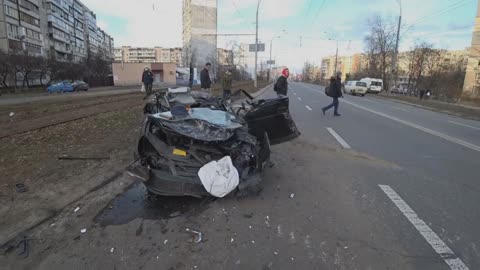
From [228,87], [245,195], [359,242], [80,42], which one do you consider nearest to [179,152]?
[245,195]

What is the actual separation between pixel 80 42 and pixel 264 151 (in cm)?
10296

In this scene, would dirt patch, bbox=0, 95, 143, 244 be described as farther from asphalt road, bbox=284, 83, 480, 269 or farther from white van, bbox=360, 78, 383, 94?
white van, bbox=360, 78, 383, 94

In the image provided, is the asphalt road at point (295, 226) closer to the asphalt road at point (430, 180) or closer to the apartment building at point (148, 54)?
the asphalt road at point (430, 180)

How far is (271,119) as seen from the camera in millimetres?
4691

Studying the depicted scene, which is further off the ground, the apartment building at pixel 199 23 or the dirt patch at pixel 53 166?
the apartment building at pixel 199 23

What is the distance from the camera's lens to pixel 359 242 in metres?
3.01

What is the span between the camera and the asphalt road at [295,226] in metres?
2.74

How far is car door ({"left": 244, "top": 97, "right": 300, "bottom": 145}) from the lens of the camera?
14.9 feet

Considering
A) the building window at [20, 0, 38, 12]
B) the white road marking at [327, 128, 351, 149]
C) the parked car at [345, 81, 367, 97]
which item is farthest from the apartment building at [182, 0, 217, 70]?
the white road marking at [327, 128, 351, 149]

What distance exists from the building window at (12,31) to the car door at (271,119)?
197 feet

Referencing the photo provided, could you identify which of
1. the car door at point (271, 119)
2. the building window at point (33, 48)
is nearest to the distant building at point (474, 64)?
the car door at point (271, 119)

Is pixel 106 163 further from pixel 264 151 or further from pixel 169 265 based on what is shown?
pixel 169 265

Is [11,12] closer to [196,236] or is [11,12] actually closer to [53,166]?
[53,166]

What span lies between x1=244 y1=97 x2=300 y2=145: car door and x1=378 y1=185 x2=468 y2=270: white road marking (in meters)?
1.72
